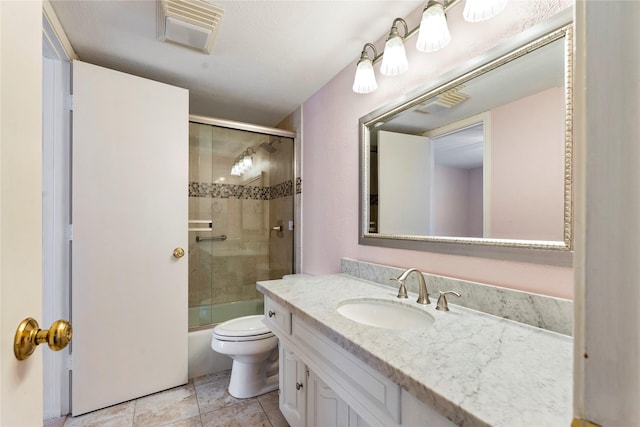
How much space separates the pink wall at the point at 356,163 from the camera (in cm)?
95

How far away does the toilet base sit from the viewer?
1833mm

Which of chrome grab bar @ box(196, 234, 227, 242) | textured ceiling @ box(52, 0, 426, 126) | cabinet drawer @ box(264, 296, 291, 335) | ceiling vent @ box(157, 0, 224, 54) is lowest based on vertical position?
cabinet drawer @ box(264, 296, 291, 335)

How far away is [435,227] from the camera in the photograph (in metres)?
1.27

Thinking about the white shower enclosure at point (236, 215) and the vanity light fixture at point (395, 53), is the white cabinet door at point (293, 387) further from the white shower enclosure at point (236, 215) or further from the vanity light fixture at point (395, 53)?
the vanity light fixture at point (395, 53)

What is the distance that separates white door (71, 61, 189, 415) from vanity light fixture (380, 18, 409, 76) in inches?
55.3

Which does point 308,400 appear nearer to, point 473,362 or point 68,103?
point 473,362

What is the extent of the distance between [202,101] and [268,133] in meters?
0.59

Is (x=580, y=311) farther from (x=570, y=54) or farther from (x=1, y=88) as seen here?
(x=570, y=54)

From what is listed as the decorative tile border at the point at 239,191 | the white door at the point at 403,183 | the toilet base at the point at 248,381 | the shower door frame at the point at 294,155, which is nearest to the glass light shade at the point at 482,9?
the white door at the point at 403,183

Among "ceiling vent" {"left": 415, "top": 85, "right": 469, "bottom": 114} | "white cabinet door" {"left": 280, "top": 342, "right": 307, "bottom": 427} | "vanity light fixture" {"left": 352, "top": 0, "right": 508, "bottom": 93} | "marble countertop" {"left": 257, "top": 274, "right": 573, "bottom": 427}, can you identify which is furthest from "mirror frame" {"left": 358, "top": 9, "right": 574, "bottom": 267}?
"white cabinet door" {"left": 280, "top": 342, "right": 307, "bottom": 427}

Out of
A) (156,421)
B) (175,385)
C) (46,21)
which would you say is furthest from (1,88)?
(175,385)

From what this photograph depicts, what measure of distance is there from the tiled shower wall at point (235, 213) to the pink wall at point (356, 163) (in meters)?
0.37

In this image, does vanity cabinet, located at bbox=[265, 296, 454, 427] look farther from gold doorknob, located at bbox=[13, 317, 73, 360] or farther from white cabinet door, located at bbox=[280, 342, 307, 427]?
gold doorknob, located at bbox=[13, 317, 73, 360]

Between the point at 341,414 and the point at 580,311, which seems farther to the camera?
the point at 341,414
